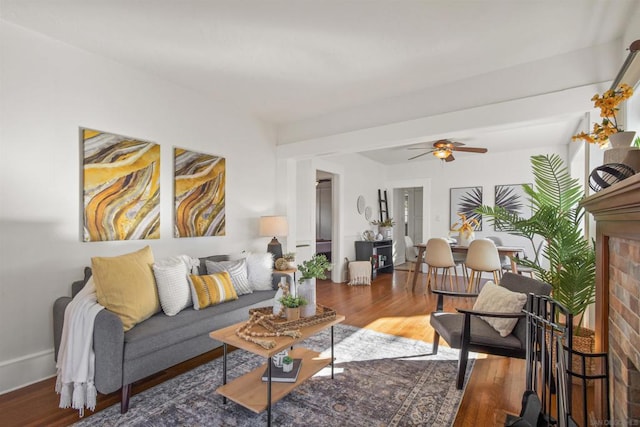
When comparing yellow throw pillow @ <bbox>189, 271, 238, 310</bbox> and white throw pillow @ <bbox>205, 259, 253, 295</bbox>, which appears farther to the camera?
white throw pillow @ <bbox>205, 259, 253, 295</bbox>

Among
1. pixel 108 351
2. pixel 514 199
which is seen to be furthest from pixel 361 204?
pixel 108 351

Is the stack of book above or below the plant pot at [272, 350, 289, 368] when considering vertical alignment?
below

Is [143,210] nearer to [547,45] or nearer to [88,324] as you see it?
[88,324]

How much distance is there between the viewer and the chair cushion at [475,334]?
2197mm

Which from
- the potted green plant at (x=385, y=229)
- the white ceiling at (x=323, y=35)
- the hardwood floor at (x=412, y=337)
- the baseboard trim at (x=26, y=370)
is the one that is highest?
the white ceiling at (x=323, y=35)

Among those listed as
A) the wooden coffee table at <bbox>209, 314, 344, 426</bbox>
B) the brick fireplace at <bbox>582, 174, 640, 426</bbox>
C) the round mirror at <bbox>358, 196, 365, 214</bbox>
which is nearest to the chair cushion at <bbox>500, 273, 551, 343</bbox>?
the brick fireplace at <bbox>582, 174, 640, 426</bbox>

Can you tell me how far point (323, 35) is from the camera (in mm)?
2527

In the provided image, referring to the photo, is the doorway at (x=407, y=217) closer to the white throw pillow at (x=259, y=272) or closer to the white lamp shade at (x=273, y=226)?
the white lamp shade at (x=273, y=226)

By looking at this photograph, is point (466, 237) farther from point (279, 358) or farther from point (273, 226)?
point (279, 358)

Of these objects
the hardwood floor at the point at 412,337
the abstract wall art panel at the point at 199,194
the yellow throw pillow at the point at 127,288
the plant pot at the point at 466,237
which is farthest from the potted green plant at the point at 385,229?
the yellow throw pillow at the point at 127,288

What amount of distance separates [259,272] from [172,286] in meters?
1.02

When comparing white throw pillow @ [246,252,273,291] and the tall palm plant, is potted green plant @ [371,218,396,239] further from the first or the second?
the tall palm plant

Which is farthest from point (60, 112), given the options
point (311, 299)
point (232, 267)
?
point (311, 299)

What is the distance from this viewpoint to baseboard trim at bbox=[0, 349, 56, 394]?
2271 millimetres
